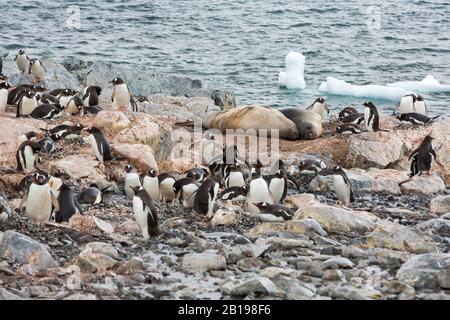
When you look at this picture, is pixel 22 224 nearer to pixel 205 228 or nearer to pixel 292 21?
pixel 205 228

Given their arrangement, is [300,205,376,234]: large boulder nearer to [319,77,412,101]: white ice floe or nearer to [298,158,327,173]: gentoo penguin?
[298,158,327,173]: gentoo penguin

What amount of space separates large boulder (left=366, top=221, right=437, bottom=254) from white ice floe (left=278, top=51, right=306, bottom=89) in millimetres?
17192

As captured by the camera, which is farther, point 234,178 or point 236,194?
point 234,178

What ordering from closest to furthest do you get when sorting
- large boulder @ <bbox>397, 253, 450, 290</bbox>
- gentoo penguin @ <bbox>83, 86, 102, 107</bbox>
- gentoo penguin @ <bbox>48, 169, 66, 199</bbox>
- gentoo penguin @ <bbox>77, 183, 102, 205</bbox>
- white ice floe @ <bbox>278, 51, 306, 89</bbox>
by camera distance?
large boulder @ <bbox>397, 253, 450, 290</bbox> → gentoo penguin @ <bbox>48, 169, 66, 199</bbox> → gentoo penguin @ <bbox>77, 183, 102, 205</bbox> → gentoo penguin @ <bbox>83, 86, 102, 107</bbox> → white ice floe @ <bbox>278, 51, 306, 89</bbox>

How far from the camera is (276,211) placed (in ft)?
36.7

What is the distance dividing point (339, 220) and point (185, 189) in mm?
2230

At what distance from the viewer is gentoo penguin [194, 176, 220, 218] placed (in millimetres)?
11250

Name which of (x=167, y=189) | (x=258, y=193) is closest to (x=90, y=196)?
(x=167, y=189)

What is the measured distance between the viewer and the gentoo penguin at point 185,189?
1186cm

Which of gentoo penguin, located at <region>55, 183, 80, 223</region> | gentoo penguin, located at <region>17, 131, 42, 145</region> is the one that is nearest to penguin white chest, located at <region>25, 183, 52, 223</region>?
gentoo penguin, located at <region>55, 183, 80, 223</region>

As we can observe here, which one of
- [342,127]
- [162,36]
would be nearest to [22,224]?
[342,127]

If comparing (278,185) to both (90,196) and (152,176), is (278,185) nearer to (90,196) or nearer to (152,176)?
(152,176)

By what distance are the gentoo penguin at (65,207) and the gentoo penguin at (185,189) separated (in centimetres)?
158

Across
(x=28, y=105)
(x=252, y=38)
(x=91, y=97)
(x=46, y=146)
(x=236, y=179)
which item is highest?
(x=46, y=146)
